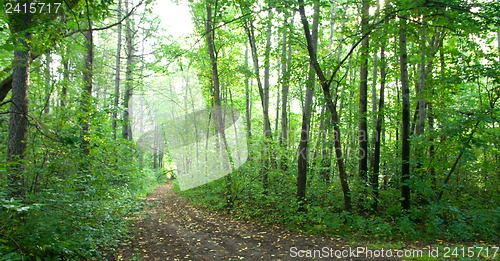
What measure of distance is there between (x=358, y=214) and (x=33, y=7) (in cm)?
856

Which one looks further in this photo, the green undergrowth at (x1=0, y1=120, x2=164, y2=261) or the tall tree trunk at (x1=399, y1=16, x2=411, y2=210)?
the tall tree trunk at (x1=399, y1=16, x2=411, y2=210)

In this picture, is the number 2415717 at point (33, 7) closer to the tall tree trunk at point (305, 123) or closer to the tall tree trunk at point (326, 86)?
the tall tree trunk at point (326, 86)

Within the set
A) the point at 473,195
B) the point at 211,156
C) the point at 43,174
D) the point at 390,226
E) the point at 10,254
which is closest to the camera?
the point at 10,254

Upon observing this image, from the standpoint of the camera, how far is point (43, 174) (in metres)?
5.17

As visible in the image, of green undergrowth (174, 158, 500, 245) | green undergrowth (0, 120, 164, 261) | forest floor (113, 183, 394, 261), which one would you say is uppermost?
green undergrowth (0, 120, 164, 261)

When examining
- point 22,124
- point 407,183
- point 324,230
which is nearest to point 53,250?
point 22,124

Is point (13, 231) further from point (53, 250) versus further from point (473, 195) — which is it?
point (473, 195)

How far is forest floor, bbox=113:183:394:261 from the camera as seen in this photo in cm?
602

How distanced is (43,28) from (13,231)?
3121mm

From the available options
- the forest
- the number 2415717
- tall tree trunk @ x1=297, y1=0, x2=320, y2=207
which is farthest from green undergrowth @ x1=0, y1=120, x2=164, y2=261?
tall tree trunk @ x1=297, y1=0, x2=320, y2=207

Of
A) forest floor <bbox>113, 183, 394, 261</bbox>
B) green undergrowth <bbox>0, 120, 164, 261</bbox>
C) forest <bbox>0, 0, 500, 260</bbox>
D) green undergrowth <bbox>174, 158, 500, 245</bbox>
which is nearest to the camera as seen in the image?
green undergrowth <bbox>0, 120, 164, 261</bbox>

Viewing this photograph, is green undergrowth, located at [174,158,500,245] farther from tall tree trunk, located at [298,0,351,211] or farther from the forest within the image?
tall tree trunk, located at [298,0,351,211]

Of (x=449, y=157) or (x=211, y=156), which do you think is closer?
(x=449, y=157)

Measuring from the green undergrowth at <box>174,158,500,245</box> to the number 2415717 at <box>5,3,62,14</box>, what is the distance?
280 inches
